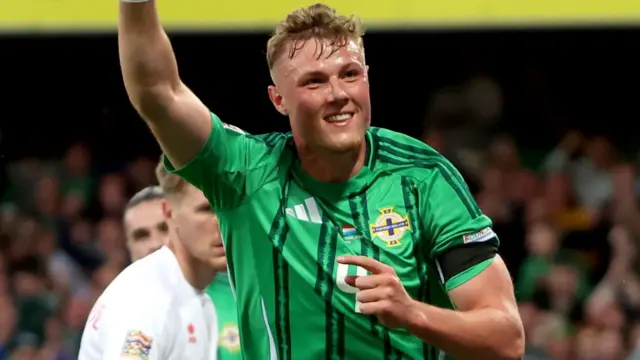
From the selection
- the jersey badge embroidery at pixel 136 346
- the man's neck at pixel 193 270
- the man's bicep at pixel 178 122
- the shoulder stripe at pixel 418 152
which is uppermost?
the man's bicep at pixel 178 122

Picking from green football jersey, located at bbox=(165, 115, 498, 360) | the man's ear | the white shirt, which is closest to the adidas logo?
green football jersey, located at bbox=(165, 115, 498, 360)

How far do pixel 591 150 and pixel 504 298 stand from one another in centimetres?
520

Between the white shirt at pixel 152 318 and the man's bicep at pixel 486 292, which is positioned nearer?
the man's bicep at pixel 486 292

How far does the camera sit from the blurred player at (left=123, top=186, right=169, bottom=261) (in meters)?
5.33

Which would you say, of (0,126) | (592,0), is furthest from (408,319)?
(0,126)

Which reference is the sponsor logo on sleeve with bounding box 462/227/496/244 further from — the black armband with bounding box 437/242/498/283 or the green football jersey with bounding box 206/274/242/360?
the green football jersey with bounding box 206/274/242/360

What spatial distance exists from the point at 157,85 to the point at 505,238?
16.3 feet

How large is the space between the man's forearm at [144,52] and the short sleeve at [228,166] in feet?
0.64

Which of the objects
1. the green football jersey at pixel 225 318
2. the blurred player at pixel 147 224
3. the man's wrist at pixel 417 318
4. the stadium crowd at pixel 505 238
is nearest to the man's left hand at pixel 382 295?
the man's wrist at pixel 417 318

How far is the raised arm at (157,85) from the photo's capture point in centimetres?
279

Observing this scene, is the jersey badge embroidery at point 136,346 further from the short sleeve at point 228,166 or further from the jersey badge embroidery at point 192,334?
the short sleeve at point 228,166

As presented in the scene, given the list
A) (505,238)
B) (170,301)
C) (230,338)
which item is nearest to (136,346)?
(170,301)

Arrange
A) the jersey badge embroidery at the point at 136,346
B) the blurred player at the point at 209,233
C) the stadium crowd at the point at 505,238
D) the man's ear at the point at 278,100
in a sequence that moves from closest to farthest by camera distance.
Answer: the man's ear at the point at 278,100
the jersey badge embroidery at the point at 136,346
the blurred player at the point at 209,233
the stadium crowd at the point at 505,238

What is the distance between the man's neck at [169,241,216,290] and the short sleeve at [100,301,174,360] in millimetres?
279
